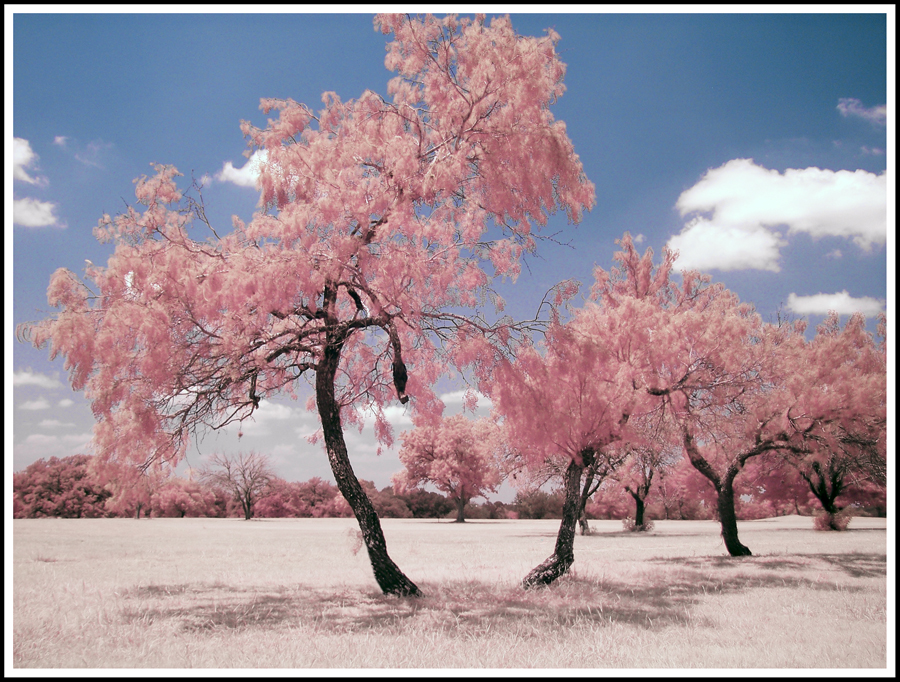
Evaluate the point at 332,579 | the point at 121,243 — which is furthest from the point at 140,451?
the point at 332,579

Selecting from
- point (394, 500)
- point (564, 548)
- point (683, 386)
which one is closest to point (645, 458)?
point (683, 386)

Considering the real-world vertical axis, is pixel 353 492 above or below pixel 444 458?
above

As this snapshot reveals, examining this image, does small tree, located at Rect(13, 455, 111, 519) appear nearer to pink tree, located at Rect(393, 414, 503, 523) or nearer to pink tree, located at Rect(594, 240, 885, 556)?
pink tree, located at Rect(393, 414, 503, 523)

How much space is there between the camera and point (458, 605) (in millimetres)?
7832

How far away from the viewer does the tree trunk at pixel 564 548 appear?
9617 mm

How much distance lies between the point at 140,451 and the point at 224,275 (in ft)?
10.8

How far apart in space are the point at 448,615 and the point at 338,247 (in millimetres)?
5335

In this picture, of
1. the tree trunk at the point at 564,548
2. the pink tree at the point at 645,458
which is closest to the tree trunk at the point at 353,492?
the tree trunk at the point at 564,548

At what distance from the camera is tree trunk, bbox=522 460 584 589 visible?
379 inches

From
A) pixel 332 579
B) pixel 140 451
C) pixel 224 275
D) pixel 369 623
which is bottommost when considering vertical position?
pixel 332 579

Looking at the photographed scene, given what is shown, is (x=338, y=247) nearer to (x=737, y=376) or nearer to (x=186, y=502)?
(x=737, y=376)

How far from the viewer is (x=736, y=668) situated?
198 inches

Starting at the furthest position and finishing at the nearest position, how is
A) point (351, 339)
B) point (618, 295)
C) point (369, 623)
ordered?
1. point (618, 295)
2. point (351, 339)
3. point (369, 623)

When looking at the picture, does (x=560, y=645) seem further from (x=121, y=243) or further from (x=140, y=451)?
(x=121, y=243)
